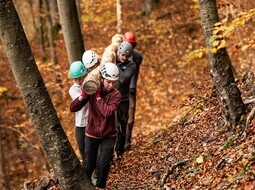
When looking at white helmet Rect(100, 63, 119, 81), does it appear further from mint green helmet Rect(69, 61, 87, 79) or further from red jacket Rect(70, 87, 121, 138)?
mint green helmet Rect(69, 61, 87, 79)

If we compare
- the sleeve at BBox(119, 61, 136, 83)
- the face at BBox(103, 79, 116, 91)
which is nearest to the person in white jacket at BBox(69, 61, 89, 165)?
the face at BBox(103, 79, 116, 91)

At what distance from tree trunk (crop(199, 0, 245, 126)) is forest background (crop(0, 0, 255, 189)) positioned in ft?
0.70

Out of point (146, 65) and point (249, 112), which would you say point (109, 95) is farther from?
point (146, 65)

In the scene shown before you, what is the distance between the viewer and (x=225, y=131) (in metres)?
5.95

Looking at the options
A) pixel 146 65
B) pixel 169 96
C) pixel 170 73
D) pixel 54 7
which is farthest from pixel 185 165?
pixel 54 7

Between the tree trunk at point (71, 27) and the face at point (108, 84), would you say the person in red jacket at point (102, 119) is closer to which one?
the face at point (108, 84)

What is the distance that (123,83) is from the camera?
7.26 meters

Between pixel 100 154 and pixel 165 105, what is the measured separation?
9004 millimetres

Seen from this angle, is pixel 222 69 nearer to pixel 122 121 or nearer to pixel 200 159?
pixel 200 159

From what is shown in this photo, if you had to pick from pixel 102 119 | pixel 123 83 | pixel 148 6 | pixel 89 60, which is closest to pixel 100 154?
pixel 102 119

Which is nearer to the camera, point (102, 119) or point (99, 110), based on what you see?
point (99, 110)

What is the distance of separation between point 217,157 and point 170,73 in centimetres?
1105

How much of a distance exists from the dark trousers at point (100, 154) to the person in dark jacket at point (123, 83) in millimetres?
1478

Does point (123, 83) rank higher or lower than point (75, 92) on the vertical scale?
lower
